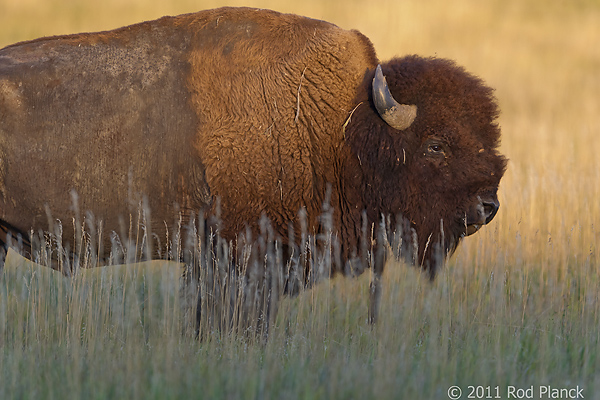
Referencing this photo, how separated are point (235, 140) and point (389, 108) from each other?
1.03 m

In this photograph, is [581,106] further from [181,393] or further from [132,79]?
[181,393]

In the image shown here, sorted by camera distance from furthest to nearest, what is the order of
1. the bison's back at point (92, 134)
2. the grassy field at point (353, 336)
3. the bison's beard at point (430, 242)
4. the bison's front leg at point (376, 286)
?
the bison's front leg at point (376, 286), the bison's beard at point (430, 242), the bison's back at point (92, 134), the grassy field at point (353, 336)

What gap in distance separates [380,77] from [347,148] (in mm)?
512

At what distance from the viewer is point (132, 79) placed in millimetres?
4402

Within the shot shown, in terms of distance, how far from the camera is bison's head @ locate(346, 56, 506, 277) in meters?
4.38

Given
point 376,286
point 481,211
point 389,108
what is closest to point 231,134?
point 389,108

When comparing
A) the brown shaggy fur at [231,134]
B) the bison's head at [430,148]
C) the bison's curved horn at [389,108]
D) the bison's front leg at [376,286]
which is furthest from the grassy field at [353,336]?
the bison's curved horn at [389,108]

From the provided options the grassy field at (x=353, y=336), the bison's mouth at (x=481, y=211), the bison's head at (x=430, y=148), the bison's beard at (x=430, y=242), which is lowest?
the grassy field at (x=353, y=336)

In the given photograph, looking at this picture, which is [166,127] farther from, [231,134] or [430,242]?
[430,242]

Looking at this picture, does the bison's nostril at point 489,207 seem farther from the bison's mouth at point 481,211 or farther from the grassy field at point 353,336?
the grassy field at point 353,336

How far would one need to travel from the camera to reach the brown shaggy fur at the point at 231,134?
14.1 feet

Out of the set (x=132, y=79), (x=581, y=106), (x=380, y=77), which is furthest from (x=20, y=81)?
(x=581, y=106)

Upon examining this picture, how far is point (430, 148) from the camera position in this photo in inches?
175

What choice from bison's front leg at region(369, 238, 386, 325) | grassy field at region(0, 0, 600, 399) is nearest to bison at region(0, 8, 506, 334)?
bison's front leg at region(369, 238, 386, 325)
